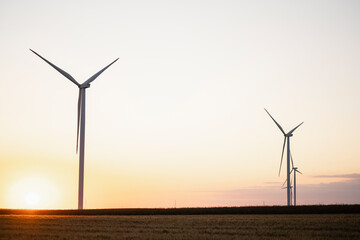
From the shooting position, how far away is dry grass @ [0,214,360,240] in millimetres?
37344

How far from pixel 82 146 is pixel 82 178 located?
4.11 meters

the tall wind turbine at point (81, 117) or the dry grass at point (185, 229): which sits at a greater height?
the tall wind turbine at point (81, 117)

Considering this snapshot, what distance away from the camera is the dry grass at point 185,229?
37.3m

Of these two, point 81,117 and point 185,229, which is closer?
point 185,229

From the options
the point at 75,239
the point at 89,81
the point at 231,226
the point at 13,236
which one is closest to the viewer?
the point at 75,239

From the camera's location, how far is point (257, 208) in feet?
207

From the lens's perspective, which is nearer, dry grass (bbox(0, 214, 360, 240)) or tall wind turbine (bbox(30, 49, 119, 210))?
dry grass (bbox(0, 214, 360, 240))

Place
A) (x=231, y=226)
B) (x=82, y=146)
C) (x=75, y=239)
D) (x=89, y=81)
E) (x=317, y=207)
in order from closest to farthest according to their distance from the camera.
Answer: (x=75, y=239), (x=231, y=226), (x=317, y=207), (x=82, y=146), (x=89, y=81)

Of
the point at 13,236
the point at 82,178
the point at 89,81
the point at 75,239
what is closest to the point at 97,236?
the point at 75,239

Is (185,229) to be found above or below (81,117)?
below

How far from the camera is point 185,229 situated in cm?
4194

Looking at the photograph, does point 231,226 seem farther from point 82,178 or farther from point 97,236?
point 82,178

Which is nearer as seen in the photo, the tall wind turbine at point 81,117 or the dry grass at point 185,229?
the dry grass at point 185,229

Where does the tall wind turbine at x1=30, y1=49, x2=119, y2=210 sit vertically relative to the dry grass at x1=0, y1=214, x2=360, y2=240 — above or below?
above
